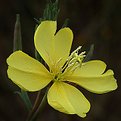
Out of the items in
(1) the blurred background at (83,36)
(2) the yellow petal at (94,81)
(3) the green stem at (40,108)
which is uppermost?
(2) the yellow petal at (94,81)

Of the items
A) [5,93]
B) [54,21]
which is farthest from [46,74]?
[5,93]

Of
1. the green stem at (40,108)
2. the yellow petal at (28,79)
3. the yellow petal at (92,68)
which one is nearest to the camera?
the yellow petal at (28,79)

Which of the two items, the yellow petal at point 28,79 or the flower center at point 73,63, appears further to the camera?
the flower center at point 73,63

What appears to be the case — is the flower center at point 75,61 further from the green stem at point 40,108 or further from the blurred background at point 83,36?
the blurred background at point 83,36

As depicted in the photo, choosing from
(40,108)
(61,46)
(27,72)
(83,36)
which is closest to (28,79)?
(27,72)

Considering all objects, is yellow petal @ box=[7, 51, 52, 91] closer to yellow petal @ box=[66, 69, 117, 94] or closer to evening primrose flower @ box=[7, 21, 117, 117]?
evening primrose flower @ box=[7, 21, 117, 117]

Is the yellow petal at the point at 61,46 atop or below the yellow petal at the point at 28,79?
atop

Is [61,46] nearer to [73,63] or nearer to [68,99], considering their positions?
[73,63]

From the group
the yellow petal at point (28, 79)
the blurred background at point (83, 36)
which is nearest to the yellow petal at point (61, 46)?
the yellow petal at point (28, 79)
